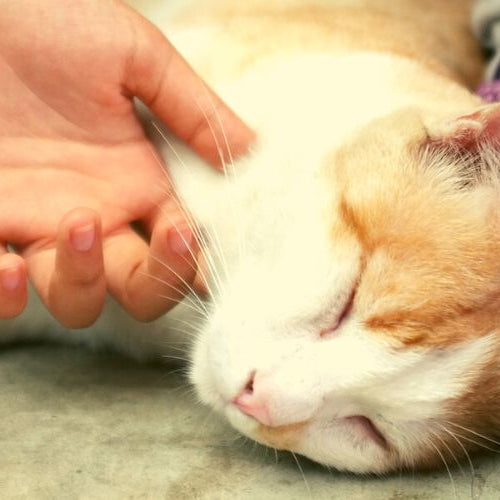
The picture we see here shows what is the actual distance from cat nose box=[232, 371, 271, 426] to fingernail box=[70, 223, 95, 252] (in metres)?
0.26

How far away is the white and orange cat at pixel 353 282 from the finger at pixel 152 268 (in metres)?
0.05

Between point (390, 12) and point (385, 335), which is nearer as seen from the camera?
point (385, 335)

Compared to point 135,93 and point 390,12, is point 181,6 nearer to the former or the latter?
point 390,12

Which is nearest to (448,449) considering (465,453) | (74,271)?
(465,453)

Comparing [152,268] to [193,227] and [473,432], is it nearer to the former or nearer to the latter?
[193,227]

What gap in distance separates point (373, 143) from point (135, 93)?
0.39 metres

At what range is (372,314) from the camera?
1.05 meters

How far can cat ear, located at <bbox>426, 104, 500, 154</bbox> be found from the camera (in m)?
1.11

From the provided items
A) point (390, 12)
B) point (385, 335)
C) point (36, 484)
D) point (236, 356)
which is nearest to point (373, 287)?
point (385, 335)

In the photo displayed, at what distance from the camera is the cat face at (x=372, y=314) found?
3.39 feet

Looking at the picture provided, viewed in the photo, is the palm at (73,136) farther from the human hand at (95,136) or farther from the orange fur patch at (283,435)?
the orange fur patch at (283,435)

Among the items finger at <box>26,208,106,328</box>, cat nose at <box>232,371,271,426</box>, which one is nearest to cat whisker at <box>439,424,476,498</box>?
cat nose at <box>232,371,271,426</box>

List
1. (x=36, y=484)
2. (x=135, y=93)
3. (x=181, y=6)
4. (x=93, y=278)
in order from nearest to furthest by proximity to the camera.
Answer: (x=36, y=484), (x=93, y=278), (x=135, y=93), (x=181, y=6)

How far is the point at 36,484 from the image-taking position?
3.23 feet
